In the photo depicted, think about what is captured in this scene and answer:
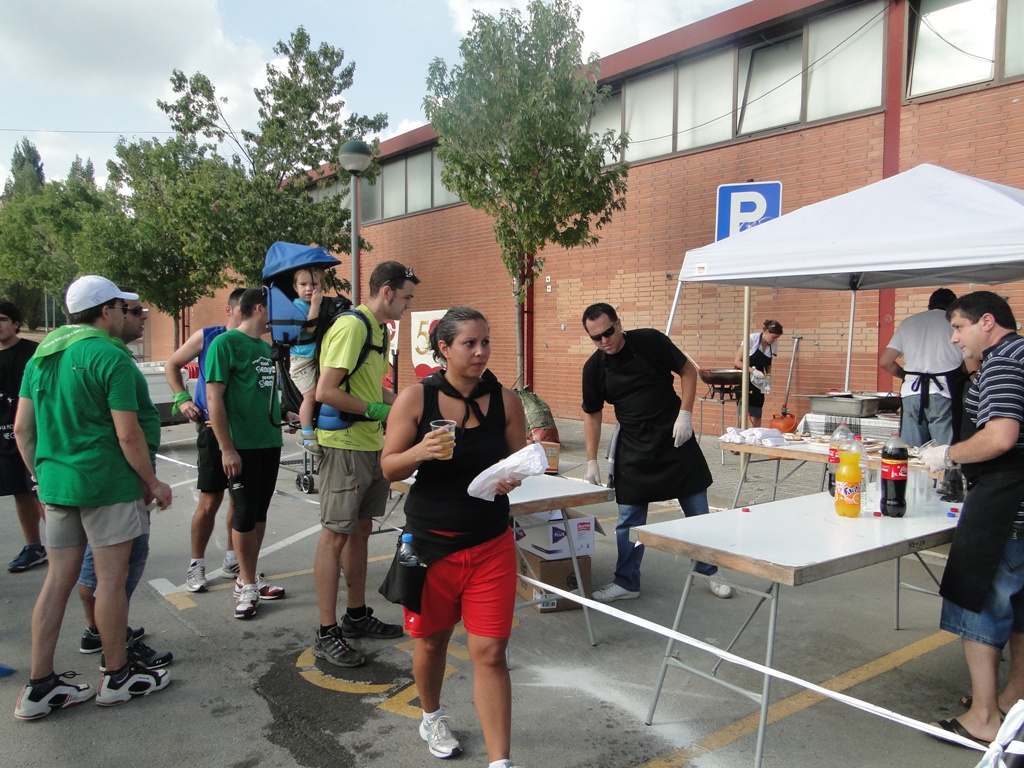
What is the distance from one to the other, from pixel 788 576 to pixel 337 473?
2.28 meters

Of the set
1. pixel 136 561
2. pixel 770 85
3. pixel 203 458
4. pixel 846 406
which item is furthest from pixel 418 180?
pixel 136 561

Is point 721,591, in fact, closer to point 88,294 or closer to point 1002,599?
point 1002,599

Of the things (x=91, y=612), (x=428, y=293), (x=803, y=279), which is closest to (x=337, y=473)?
(x=91, y=612)

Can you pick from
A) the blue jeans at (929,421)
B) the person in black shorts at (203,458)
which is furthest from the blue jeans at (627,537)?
the blue jeans at (929,421)

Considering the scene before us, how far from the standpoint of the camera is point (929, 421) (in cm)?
647

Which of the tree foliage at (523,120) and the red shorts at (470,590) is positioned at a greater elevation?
the tree foliage at (523,120)

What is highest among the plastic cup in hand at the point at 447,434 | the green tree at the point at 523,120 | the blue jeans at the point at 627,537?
the green tree at the point at 523,120

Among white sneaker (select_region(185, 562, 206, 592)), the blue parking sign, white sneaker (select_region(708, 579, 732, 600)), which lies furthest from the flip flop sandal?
the blue parking sign

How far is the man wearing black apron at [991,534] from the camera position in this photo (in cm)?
295

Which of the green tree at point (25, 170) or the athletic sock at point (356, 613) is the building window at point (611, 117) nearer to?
the athletic sock at point (356, 613)

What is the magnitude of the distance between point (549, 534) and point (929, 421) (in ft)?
12.6

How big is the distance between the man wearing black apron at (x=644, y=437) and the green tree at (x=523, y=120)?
5816 millimetres

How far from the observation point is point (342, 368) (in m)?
3.78

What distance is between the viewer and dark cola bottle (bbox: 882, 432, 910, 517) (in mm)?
A: 3557
